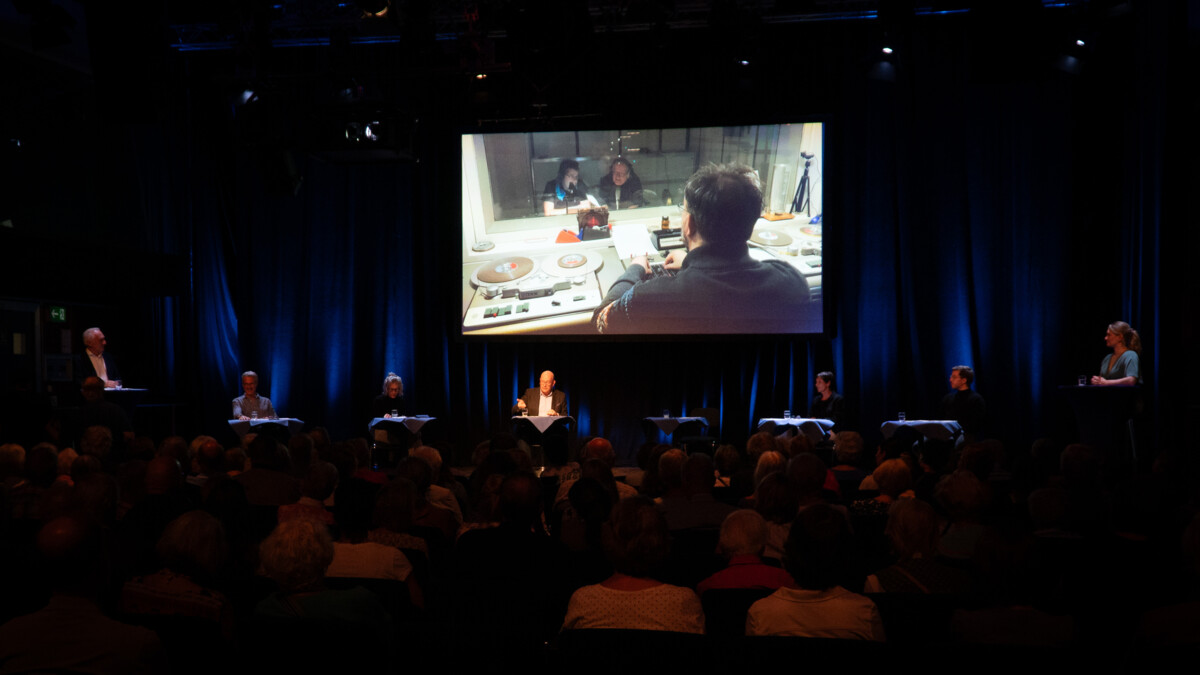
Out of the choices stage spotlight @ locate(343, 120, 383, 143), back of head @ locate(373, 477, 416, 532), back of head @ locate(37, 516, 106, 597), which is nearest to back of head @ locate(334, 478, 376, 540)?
back of head @ locate(373, 477, 416, 532)

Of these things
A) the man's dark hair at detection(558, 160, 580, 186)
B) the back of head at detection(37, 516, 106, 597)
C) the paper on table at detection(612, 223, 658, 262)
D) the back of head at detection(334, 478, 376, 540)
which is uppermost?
the man's dark hair at detection(558, 160, 580, 186)

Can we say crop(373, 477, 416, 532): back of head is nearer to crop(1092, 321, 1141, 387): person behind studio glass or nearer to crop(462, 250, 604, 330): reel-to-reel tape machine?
crop(1092, 321, 1141, 387): person behind studio glass

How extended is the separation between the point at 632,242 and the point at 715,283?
3.44 feet

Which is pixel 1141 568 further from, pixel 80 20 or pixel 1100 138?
pixel 80 20

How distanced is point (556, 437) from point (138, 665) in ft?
26.1

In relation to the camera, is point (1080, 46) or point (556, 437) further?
point (556, 437)

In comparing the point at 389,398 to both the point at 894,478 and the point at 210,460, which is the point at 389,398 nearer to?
the point at 210,460

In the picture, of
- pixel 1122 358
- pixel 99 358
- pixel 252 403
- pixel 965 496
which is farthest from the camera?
pixel 252 403

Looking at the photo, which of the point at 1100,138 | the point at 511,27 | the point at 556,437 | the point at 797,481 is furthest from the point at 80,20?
the point at 1100,138

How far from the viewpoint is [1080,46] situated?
9070 mm

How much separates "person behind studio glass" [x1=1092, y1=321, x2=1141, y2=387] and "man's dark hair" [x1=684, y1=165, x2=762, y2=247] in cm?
388

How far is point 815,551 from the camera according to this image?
101 inches

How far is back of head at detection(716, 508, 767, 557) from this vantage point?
3035mm

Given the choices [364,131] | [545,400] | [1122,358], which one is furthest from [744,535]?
[545,400]
